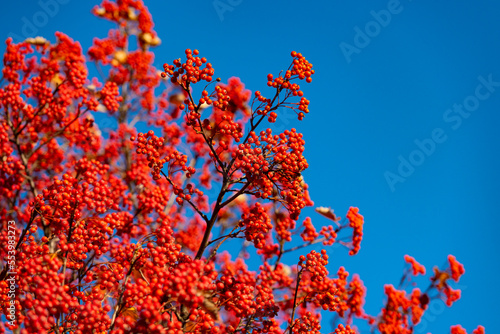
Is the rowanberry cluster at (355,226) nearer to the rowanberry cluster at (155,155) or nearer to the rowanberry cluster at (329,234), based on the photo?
the rowanberry cluster at (329,234)

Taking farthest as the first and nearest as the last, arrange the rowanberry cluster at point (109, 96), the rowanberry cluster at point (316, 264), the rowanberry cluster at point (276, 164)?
1. the rowanberry cluster at point (109, 96)
2. the rowanberry cluster at point (316, 264)
3. the rowanberry cluster at point (276, 164)

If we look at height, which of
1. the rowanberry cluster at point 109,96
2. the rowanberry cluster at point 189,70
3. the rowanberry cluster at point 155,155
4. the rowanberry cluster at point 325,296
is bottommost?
the rowanberry cluster at point 325,296

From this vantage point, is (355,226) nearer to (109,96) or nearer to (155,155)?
(155,155)

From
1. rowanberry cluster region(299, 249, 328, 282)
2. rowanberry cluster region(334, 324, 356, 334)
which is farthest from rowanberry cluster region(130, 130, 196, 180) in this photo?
rowanberry cluster region(334, 324, 356, 334)

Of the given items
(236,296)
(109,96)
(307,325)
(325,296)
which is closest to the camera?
(236,296)

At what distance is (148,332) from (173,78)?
10.1ft

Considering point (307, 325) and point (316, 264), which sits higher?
point (316, 264)

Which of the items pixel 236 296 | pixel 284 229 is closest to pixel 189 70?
pixel 236 296

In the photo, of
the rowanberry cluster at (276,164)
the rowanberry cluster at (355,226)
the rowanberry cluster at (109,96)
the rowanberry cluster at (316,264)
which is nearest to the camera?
the rowanberry cluster at (276,164)

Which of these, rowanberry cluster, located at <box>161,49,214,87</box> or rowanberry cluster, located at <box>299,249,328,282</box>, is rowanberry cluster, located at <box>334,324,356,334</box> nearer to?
rowanberry cluster, located at <box>299,249,328,282</box>

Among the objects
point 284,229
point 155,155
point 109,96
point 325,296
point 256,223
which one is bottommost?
point 325,296

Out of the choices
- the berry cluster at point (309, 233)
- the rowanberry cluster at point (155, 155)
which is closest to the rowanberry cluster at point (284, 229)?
the berry cluster at point (309, 233)

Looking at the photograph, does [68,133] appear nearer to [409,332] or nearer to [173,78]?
[173,78]

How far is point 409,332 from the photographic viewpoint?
1054 centimetres
